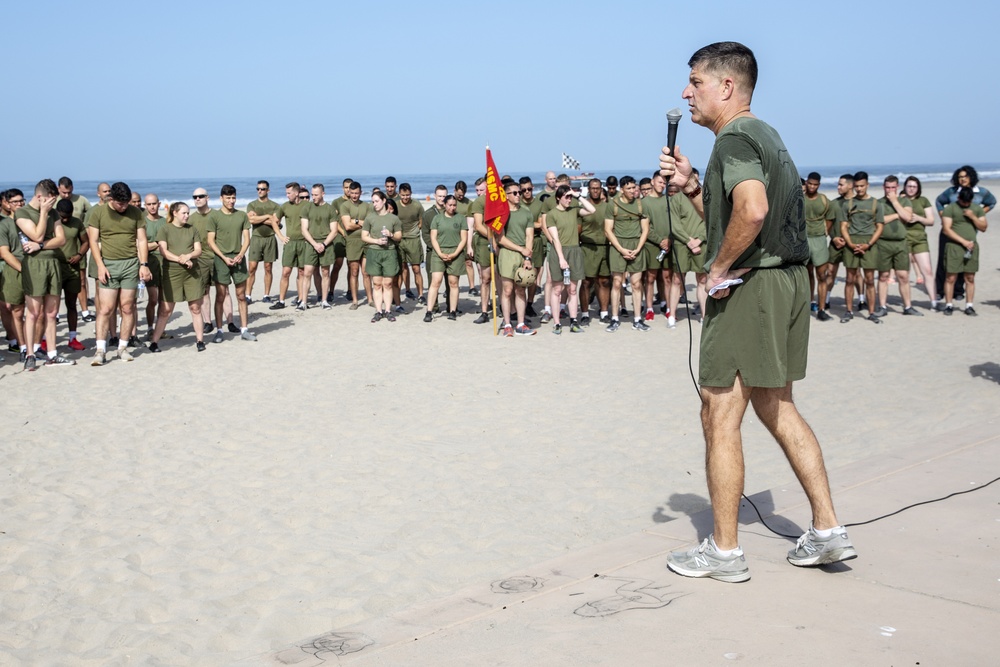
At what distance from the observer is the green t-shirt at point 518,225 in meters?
12.8

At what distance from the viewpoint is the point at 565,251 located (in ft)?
42.4

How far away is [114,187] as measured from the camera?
1066cm

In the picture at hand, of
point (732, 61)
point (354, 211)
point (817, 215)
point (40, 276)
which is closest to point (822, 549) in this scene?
point (732, 61)

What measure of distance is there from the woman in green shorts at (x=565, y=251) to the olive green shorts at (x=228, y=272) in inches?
159

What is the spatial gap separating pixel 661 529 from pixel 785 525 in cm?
58

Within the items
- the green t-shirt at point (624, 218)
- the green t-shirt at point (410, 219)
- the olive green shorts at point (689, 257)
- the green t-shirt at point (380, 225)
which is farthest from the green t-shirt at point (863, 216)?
the green t-shirt at point (410, 219)

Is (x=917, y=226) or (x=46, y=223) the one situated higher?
(x=917, y=226)

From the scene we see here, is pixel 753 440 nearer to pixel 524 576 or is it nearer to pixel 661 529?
pixel 661 529

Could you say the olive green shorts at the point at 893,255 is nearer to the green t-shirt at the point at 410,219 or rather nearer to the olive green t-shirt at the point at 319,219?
the green t-shirt at the point at 410,219

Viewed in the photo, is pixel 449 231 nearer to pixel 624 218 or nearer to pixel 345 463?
pixel 624 218

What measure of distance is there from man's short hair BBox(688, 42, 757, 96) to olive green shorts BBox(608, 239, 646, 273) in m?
9.19

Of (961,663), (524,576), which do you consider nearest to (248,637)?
(524,576)

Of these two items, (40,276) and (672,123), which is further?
(40,276)

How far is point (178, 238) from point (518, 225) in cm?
425
